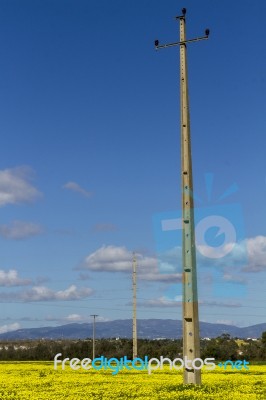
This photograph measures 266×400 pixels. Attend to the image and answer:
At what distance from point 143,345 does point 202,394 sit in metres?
75.3

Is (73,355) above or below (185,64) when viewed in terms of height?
below

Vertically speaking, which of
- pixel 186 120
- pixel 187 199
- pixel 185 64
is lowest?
pixel 187 199

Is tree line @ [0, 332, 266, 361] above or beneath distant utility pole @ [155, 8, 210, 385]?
beneath

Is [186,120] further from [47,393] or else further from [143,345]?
[143,345]

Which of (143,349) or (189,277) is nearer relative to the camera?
(189,277)

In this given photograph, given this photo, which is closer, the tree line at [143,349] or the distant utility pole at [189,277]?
the distant utility pole at [189,277]

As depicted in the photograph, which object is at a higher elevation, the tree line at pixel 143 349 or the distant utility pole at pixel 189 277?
the distant utility pole at pixel 189 277

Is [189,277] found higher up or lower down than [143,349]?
higher up

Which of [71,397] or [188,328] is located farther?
[188,328]

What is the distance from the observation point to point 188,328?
21.5 metres

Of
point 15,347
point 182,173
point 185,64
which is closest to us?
point 182,173

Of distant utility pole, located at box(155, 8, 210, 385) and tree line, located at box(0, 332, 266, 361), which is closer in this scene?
distant utility pole, located at box(155, 8, 210, 385)

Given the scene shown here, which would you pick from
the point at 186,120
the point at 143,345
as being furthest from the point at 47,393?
the point at 143,345

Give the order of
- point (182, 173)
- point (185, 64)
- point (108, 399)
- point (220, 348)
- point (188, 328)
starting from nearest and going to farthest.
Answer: point (108, 399) → point (188, 328) → point (182, 173) → point (185, 64) → point (220, 348)
